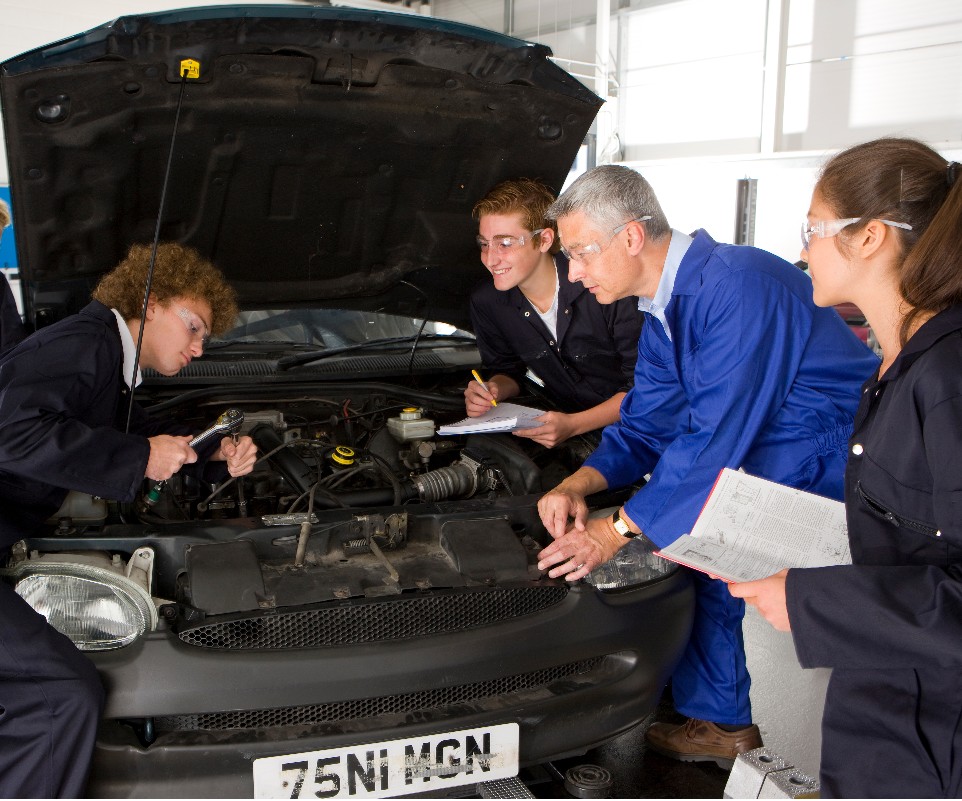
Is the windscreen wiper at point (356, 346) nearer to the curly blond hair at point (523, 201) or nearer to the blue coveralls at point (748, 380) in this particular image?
the curly blond hair at point (523, 201)

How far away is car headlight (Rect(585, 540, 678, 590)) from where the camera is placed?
84.9 inches

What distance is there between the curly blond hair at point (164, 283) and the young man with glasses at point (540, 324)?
2.99ft

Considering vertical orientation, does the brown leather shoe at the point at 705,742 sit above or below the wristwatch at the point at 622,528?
below

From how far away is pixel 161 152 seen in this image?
2.54 meters

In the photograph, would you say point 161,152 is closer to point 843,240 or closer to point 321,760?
point 321,760

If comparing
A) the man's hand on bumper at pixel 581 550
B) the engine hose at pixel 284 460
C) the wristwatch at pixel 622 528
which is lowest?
the man's hand on bumper at pixel 581 550

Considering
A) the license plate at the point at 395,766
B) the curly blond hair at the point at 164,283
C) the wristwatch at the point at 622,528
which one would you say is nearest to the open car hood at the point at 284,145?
the curly blond hair at the point at 164,283

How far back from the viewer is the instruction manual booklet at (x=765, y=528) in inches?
64.9

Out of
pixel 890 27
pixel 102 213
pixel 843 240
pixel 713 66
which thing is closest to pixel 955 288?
pixel 843 240

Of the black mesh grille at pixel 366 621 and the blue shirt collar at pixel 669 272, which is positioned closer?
the black mesh grille at pixel 366 621

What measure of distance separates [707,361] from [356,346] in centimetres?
148

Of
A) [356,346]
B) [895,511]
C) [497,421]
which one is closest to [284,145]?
[356,346]

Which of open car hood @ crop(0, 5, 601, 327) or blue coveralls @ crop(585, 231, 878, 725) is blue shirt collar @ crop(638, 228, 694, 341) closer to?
blue coveralls @ crop(585, 231, 878, 725)

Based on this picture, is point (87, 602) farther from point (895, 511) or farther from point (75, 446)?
point (895, 511)
